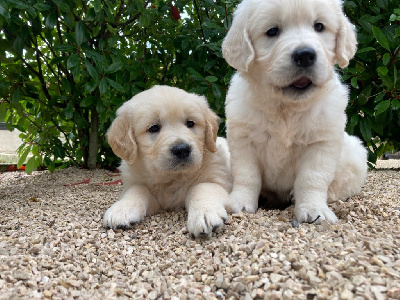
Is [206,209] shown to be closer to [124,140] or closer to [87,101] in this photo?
[124,140]

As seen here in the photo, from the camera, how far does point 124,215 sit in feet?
9.41

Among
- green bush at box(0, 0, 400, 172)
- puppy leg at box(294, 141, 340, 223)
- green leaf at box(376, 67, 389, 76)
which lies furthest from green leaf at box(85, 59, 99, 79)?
green leaf at box(376, 67, 389, 76)

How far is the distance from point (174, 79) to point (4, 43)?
243 centimetres

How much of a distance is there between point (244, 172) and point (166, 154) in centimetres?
63

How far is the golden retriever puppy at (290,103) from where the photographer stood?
272cm

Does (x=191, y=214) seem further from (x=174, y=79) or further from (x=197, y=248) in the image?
(x=174, y=79)

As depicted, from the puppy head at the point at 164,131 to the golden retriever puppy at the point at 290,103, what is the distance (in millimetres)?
266

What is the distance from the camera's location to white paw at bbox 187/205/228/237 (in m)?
2.55

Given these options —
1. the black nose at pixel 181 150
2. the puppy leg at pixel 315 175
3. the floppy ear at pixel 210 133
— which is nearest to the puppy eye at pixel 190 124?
the floppy ear at pixel 210 133

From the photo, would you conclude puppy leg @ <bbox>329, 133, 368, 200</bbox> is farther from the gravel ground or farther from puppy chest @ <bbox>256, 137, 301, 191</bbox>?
puppy chest @ <bbox>256, 137, 301, 191</bbox>

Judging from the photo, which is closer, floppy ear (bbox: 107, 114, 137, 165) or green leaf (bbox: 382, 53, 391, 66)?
floppy ear (bbox: 107, 114, 137, 165)

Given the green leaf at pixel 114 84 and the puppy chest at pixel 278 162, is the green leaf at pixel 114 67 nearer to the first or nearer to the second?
the green leaf at pixel 114 84

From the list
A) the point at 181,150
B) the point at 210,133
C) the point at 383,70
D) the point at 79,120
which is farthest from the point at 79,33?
the point at 383,70

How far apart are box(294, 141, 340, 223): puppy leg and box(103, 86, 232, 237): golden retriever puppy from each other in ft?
1.85
